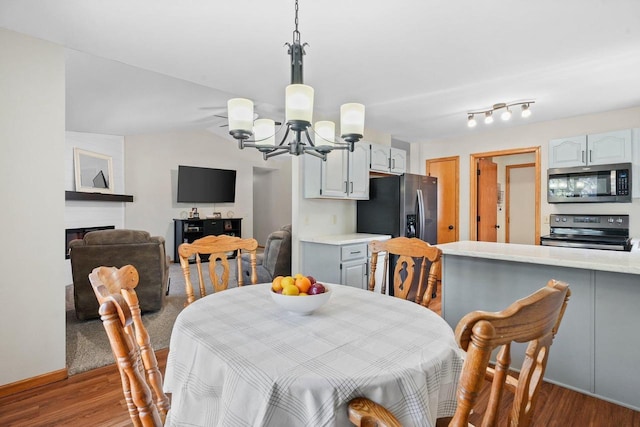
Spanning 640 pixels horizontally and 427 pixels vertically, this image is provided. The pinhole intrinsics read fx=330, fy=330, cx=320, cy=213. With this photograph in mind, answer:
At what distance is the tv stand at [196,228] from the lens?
6933 millimetres

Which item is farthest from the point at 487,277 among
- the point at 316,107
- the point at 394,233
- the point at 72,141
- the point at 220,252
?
the point at 72,141

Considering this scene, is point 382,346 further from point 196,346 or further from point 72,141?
point 72,141

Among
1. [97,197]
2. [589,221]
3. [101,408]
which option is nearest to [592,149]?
[589,221]

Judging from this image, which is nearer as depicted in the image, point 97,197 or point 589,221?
point 589,221

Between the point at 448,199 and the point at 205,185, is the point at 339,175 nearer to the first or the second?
the point at 448,199

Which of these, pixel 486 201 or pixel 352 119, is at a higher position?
pixel 352 119

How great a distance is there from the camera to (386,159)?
4426 millimetres

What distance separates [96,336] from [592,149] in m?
5.57

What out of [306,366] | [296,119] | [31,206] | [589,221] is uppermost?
[296,119]

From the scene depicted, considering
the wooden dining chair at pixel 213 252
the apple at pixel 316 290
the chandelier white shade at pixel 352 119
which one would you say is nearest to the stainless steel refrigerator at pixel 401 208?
the wooden dining chair at pixel 213 252

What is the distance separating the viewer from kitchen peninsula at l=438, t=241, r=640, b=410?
76.3 inches

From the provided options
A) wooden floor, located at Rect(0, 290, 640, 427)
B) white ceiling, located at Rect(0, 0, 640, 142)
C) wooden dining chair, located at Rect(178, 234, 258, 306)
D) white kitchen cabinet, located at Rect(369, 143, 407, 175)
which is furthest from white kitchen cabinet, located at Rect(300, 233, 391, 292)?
wooden floor, located at Rect(0, 290, 640, 427)

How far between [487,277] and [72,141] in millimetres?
6155

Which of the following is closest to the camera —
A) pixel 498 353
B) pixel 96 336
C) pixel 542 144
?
pixel 498 353
